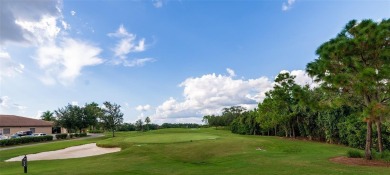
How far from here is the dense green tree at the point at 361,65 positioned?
1527 centimetres

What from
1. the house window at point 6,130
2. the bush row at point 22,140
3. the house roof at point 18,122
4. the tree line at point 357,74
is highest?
the tree line at point 357,74

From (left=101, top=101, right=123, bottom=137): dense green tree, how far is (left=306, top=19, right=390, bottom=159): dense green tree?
167 ft

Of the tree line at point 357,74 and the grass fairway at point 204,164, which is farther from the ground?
the tree line at point 357,74

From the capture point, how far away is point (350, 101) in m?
17.8

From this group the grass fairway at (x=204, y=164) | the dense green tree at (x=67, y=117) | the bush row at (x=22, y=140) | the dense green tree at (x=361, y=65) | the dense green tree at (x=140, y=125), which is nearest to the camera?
the grass fairway at (x=204, y=164)

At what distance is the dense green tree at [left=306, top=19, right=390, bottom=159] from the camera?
15.3 metres

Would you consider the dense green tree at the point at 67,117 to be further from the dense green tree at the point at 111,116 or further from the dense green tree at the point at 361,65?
the dense green tree at the point at 361,65

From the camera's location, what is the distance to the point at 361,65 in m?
16.0

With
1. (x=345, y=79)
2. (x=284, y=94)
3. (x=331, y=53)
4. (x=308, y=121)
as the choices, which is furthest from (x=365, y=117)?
(x=284, y=94)

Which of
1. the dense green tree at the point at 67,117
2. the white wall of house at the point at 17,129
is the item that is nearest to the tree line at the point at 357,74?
the dense green tree at the point at 67,117

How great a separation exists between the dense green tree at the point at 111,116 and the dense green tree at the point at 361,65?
167ft

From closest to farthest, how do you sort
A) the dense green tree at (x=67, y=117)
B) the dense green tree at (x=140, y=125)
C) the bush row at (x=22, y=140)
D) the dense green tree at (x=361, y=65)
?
the dense green tree at (x=361, y=65) < the bush row at (x=22, y=140) < the dense green tree at (x=67, y=117) < the dense green tree at (x=140, y=125)

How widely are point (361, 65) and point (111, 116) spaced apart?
2114 inches

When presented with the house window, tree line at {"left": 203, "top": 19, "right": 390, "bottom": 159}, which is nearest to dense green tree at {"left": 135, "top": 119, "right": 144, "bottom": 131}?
the house window
